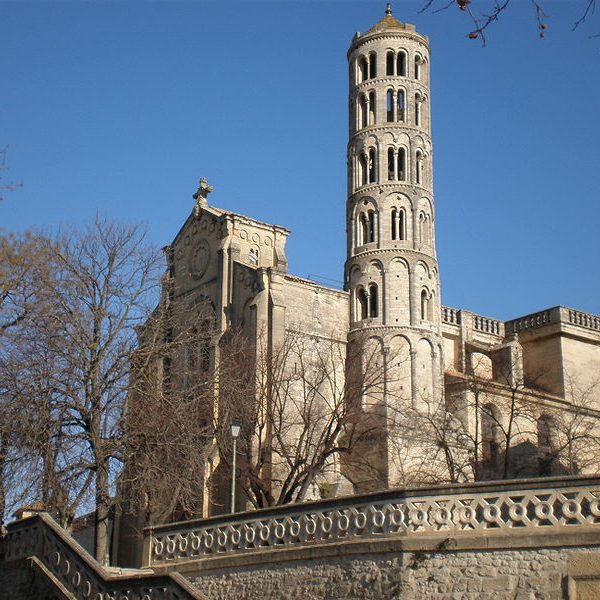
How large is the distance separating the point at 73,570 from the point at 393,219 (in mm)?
31127

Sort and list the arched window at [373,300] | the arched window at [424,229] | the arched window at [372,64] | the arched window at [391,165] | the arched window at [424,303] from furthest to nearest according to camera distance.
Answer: the arched window at [372,64] < the arched window at [391,165] < the arched window at [424,229] < the arched window at [373,300] < the arched window at [424,303]

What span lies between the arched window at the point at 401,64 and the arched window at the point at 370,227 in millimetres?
7405

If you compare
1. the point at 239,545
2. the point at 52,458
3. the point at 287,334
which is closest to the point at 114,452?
the point at 52,458

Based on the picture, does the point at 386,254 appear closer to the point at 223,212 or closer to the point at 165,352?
the point at 223,212

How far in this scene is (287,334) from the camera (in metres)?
43.4

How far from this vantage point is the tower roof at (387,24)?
5234 cm

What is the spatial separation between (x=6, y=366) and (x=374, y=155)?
27144 mm

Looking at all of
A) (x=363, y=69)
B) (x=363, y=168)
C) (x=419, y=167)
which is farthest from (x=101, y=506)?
(x=363, y=69)

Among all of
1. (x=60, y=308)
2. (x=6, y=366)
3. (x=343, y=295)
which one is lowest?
(x=6, y=366)

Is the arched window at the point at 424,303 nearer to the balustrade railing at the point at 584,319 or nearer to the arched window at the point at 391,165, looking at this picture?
the arched window at the point at 391,165

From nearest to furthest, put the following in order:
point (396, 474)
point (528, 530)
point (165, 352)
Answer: point (528, 530) → point (165, 352) → point (396, 474)

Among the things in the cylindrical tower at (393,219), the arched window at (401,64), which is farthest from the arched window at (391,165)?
the arched window at (401,64)

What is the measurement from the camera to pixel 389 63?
52031 millimetres

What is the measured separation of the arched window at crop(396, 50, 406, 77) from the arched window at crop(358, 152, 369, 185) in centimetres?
463
